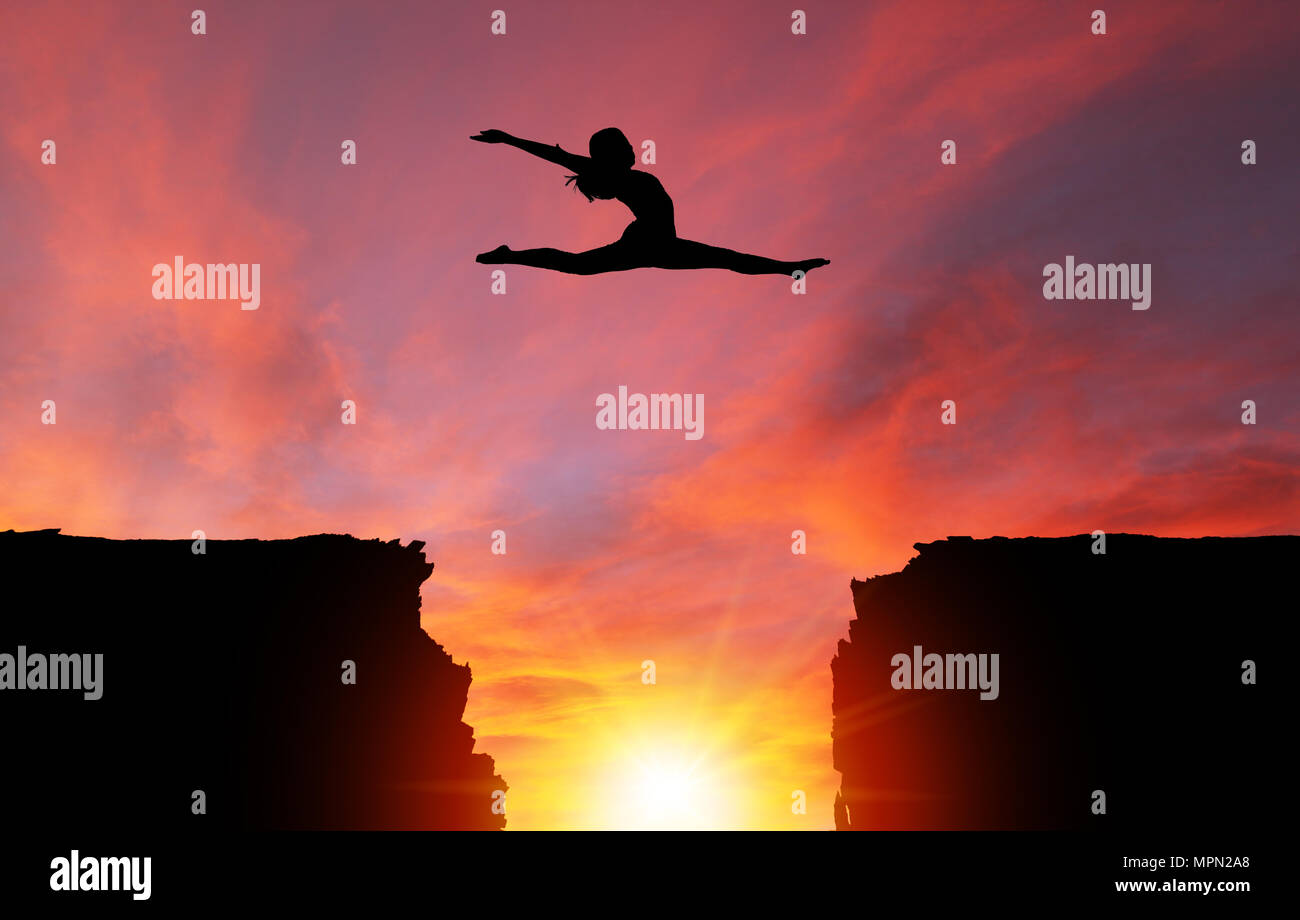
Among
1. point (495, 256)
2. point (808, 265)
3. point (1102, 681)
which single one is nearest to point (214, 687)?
point (495, 256)

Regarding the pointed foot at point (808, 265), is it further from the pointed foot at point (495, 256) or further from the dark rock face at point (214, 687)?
the dark rock face at point (214, 687)

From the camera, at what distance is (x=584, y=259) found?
360 inches

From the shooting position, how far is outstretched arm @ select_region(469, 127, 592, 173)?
780 cm

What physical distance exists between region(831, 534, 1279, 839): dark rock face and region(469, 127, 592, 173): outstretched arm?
2784 centimetres

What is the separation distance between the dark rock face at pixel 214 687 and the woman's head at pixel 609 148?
2691cm

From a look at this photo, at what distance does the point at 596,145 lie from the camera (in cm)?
855

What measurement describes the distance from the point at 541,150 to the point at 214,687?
88.8 feet

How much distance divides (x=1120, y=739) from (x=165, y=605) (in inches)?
1220

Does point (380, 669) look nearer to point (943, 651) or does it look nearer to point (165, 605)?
point (165, 605)

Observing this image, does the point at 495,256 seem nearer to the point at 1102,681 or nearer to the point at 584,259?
the point at 584,259

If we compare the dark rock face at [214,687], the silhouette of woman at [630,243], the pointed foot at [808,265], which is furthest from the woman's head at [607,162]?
the dark rock face at [214,687]
